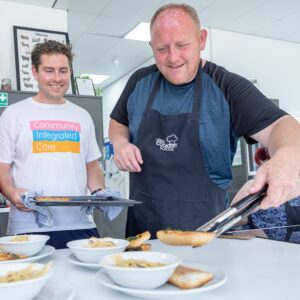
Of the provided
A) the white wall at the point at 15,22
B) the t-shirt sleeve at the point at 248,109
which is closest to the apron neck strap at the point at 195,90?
the t-shirt sleeve at the point at 248,109

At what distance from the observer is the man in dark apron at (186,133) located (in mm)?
1332

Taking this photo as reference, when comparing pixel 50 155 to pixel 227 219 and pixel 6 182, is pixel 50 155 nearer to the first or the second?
pixel 6 182

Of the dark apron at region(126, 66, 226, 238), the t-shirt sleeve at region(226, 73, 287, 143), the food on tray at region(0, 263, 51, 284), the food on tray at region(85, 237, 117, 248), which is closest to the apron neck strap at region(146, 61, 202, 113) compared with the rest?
the dark apron at region(126, 66, 226, 238)

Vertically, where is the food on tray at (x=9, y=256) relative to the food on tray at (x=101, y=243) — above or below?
below

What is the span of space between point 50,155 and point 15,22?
7.92 ft

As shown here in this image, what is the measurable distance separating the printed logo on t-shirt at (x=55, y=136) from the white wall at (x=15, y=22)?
186 centimetres

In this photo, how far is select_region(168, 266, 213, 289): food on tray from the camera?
0.67 meters

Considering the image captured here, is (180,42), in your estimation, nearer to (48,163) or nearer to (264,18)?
(48,163)

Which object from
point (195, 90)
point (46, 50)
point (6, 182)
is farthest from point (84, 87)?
point (195, 90)

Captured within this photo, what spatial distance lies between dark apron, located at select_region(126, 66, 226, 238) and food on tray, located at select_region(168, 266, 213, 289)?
61 centimetres

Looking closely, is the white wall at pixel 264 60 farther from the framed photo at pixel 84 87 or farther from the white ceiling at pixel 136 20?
the framed photo at pixel 84 87

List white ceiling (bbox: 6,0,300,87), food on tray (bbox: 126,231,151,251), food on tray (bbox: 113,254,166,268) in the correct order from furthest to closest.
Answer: white ceiling (bbox: 6,0,300,87)
food on tray (bbox: 126,231,151,251)
food on tray (bbox: 113,254,166,268)

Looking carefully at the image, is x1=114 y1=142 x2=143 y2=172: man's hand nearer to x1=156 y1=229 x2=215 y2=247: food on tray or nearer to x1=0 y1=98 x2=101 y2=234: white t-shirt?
x1=156 y1=229 x2=215 y2=247: food on tray

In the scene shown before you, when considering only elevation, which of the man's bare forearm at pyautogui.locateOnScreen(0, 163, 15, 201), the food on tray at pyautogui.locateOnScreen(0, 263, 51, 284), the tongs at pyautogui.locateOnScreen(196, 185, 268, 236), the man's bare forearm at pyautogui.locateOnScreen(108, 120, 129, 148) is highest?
the man's bare forearm at pyautogui.locateOnScreen(108, 120, 129, 148)
